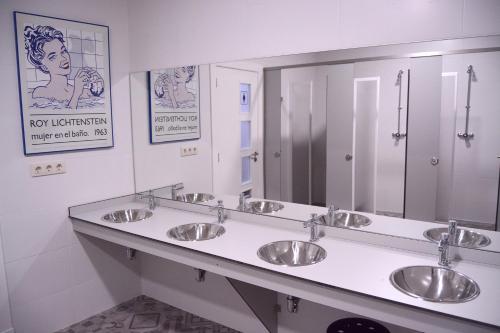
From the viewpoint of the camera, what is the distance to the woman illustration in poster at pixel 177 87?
2.99m

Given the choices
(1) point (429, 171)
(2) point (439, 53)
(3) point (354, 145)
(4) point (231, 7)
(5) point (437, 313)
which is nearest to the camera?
(5) point (437, 313)

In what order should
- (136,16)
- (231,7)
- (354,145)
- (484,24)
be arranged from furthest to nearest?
1. (136,16)
2. (231,7)
3. (354,145)
4. (484,24)

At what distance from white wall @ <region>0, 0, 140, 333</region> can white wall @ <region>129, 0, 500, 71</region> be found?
35 cm

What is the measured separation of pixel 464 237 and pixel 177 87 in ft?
7.38

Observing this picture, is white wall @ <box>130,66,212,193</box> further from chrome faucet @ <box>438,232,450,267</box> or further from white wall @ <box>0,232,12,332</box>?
chrome faucet @ <box>438,232,450,267</box>

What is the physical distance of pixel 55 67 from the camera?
265 centimetres

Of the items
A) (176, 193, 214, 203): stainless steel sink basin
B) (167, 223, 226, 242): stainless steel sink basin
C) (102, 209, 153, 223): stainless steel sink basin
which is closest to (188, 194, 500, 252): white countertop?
(167, 223, 226, 242): stainless steel sink basin

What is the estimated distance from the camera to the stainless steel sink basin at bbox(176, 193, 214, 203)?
2983 millimetres

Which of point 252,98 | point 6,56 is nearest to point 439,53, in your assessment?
point 252,98

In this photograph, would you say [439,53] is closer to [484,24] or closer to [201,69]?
[484,24]

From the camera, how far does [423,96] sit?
208 centimetres

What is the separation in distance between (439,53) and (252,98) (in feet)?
3.90

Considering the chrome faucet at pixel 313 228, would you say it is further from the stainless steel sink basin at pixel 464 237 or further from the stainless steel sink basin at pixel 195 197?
the stainless steel sink basin at pixel 195 197

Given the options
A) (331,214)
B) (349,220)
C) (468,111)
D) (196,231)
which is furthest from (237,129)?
(468,111)
